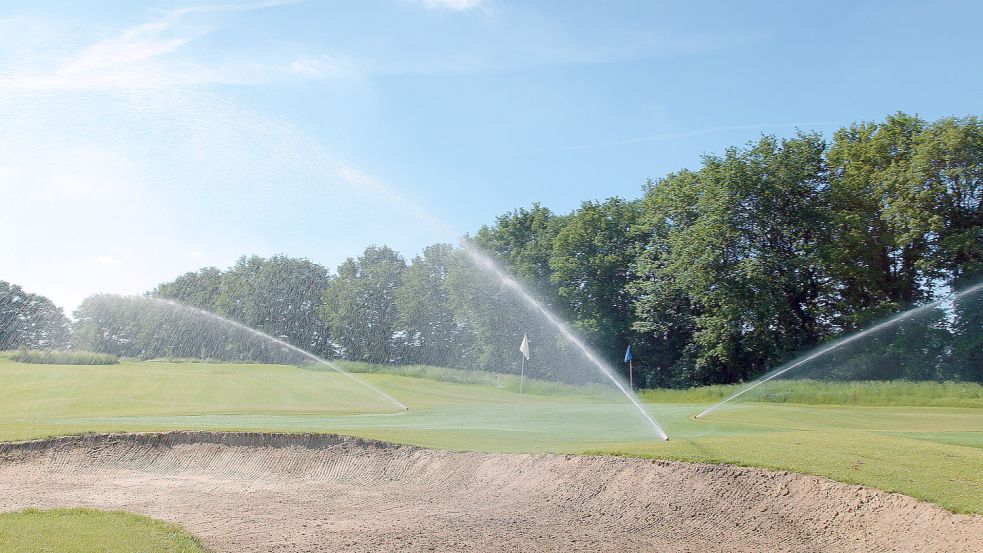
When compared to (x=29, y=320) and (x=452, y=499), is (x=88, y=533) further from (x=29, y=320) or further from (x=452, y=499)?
(x=29, y=320)

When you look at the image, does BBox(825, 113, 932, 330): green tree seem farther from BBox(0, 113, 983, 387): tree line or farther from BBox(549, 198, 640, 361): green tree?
BBox(549, 198, 640, 361): green tree

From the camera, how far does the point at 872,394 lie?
33688 mm

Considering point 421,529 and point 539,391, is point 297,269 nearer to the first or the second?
point 539,391

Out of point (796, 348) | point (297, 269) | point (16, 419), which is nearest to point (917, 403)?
point (796, 348)

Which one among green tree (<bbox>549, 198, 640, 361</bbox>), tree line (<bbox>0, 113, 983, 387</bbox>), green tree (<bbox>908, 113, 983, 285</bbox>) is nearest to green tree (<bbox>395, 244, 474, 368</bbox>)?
tree line (<bbox>0, 113, 983, 387</bbox>)

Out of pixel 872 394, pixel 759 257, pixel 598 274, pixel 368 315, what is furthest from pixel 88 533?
pixel 368 315

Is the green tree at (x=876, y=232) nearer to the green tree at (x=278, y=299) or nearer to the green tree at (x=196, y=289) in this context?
the green tree at (x=278, y=299)

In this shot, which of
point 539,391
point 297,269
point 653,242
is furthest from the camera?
point 297,269

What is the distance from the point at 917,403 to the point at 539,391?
21596 mm

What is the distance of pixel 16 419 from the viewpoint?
91.4ft

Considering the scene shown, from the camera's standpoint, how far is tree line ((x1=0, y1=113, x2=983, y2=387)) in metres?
44.4

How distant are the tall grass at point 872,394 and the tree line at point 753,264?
1160cm

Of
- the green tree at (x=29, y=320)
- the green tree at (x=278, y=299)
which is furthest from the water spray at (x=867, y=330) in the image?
the green tree at (x=278, y=299)

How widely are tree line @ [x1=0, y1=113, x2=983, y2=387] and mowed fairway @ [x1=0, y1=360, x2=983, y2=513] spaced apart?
14049mm
